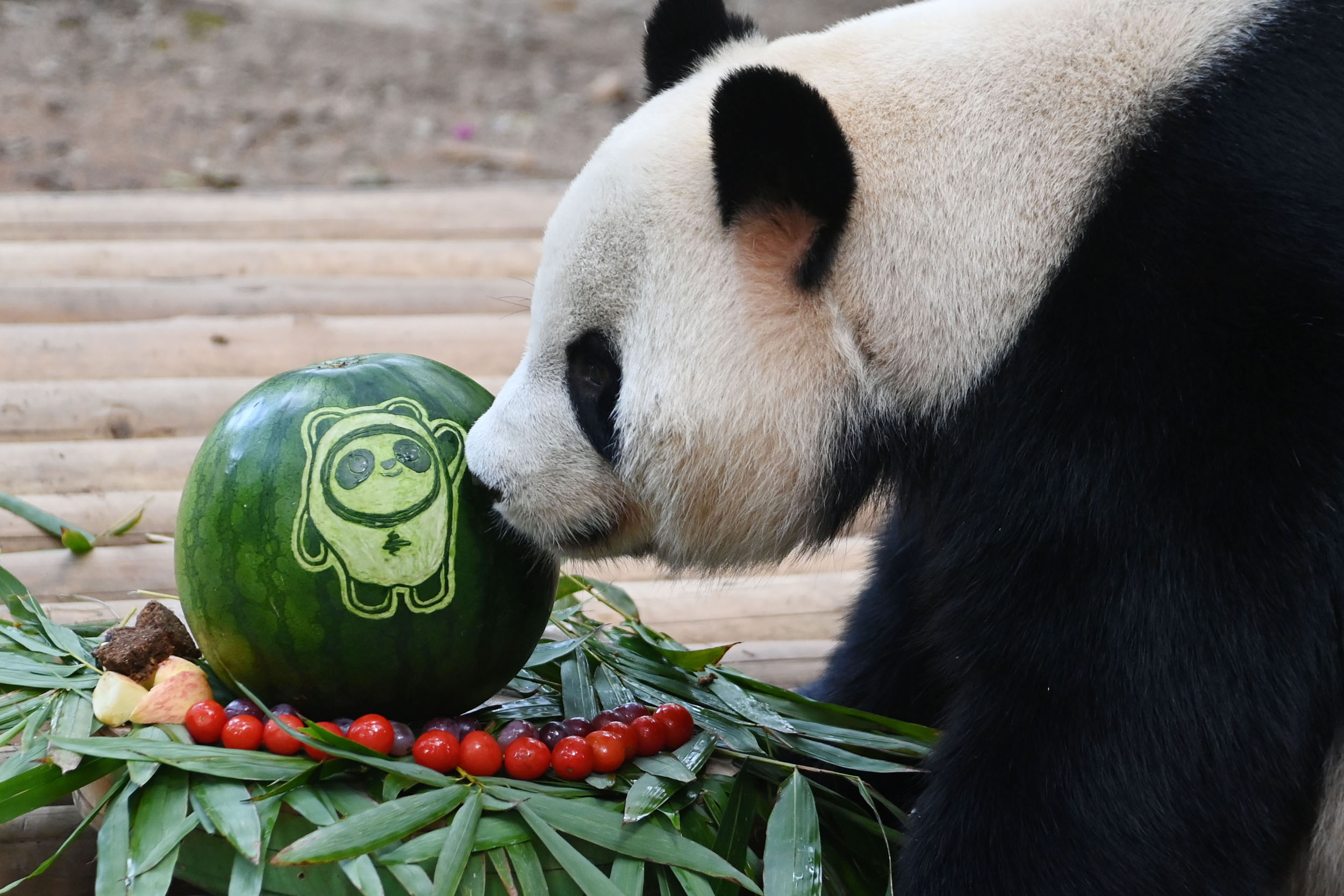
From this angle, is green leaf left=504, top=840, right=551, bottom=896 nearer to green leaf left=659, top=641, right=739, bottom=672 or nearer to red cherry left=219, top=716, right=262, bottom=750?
red cherry left=219, top=716, right=262, bottom=750

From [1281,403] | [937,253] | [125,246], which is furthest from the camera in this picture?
[125,246]

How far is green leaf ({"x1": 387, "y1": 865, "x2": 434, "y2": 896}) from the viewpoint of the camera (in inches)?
67.6

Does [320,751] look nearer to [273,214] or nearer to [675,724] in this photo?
[675,724]

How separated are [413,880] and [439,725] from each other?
12.4 inches

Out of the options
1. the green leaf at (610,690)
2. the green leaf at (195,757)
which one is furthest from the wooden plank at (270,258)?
the green leaf at (195,757)

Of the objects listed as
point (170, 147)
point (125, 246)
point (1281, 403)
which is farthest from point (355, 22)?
point (1281, 403)

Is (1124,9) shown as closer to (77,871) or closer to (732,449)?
(732,449)

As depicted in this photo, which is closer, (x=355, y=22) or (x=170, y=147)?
(x=170, y=147)

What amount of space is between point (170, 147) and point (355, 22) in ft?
8.33

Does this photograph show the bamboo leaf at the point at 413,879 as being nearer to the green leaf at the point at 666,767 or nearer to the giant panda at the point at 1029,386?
the green leaf at the point at 666,767

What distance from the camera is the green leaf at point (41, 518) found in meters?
2.75

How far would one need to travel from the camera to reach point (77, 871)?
6.66ft

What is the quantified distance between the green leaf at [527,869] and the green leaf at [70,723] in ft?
1.98

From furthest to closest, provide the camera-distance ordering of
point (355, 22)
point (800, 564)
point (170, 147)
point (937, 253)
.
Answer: point (355, 22)
point (170, 147)
point (800, 564)
point (937, 253)
